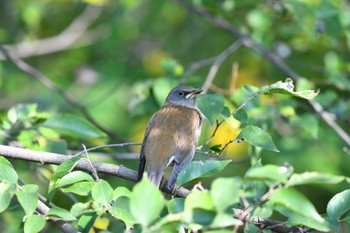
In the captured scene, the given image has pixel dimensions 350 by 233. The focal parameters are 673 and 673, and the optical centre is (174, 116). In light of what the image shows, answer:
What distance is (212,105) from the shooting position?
4477 millimetres

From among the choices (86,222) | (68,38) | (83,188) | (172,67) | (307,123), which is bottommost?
(68,38)

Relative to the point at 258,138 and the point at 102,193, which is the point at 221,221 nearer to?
the point at 102,193

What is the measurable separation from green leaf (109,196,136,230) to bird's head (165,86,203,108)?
3285 mm

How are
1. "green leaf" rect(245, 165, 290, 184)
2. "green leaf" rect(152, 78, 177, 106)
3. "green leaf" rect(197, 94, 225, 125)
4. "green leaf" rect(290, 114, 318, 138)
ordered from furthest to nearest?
"green leaf" rect(152, 78, 177, 106) < "green leaf" rect(290, 114, 318, 138) < "green leaf" rect(197, 94, 225, 125) < "green leaf" rect(245, 165, 290, 184)

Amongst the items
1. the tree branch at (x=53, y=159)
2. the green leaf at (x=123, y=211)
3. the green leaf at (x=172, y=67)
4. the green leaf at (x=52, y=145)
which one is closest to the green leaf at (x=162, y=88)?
the green leaf at (x=172, y=67)

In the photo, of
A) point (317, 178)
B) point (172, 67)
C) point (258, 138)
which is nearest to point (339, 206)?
point (258, 138)

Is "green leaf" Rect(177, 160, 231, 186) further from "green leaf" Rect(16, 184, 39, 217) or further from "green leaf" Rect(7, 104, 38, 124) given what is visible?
"green leaf" Rect(7, 104, 38, 124)

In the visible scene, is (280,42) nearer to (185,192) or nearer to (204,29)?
(204,29)

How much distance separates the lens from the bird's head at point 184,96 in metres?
6.76

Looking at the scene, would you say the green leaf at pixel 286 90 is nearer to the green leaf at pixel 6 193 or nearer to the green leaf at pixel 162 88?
the green leaf at pixel 6 193

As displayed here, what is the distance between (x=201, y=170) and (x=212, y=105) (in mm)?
920

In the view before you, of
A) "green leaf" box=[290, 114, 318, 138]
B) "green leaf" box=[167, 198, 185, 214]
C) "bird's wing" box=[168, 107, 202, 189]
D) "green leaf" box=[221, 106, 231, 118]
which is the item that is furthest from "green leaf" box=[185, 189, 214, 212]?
"green leaf" box=[290, 114, 318, 138]

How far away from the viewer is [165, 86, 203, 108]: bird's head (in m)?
6.76

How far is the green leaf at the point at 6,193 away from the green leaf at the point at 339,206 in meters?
1.68
